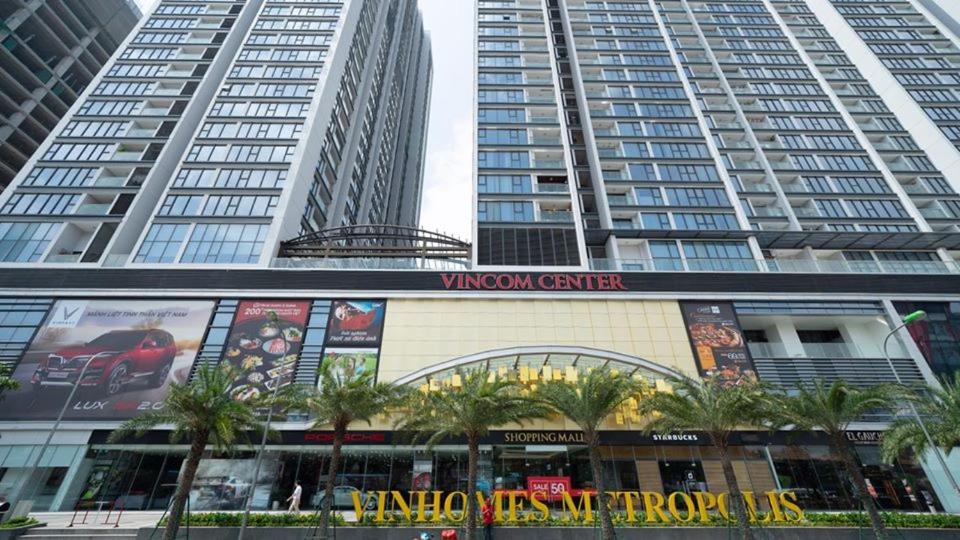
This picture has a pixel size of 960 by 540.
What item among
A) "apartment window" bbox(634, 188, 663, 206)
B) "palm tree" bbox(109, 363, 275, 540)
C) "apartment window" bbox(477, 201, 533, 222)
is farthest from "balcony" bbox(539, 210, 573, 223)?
"palm tree" bbox(109, 363, 275, 540)

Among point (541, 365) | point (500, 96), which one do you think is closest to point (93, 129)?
point (500, 96)

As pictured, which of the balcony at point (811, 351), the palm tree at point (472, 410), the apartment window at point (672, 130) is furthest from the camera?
the apartment window at point (672, 130)

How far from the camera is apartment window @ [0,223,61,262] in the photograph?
3862cm

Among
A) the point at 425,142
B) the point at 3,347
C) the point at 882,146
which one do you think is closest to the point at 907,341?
the point at 882,146

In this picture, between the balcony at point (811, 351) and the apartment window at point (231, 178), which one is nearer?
the balcony at point (811, 351)

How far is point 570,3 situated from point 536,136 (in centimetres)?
3465

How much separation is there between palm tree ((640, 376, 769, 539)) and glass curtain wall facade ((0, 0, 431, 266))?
110 feet

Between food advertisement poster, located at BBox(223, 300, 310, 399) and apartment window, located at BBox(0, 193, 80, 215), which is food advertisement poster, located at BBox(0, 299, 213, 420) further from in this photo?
apartment window, located at BBox(0, 193, 80, 215)

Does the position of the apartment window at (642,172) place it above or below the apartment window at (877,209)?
above

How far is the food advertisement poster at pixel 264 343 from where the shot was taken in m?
31.8

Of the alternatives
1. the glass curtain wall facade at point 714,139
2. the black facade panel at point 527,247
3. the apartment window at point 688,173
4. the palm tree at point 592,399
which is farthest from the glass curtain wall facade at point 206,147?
the apartment window at point 688,173

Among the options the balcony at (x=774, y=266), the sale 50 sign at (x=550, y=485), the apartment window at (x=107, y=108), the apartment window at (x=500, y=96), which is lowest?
the sale 50 sign at (x=550, y=485)

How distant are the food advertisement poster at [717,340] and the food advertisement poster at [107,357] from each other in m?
39.4

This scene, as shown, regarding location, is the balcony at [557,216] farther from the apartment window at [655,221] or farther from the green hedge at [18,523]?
the green hedge at [18,523]
